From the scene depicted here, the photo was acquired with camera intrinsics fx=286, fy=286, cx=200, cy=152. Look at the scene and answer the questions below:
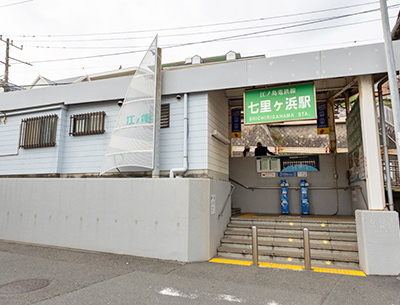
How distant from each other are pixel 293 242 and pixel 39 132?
9381 mm

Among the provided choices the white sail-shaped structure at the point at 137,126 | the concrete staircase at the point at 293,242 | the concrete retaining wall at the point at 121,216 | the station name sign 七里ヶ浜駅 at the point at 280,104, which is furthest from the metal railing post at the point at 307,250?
the white sail-shaped structure at the point at 137,126

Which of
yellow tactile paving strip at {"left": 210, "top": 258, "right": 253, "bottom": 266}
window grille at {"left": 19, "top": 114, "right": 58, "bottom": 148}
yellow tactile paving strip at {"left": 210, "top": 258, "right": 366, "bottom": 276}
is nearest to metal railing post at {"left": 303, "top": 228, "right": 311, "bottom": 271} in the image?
yellow tactile paving strip at {"left": 210, "top": 258, "right": 366, "bottom": 276}

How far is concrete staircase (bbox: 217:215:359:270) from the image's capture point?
6773 mm

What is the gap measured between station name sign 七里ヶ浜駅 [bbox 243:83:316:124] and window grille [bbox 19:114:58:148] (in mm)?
6883

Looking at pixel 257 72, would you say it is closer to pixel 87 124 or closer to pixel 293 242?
pixel 293 242

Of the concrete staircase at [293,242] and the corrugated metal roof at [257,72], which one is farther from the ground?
the corrugated metal roof at [257,72]

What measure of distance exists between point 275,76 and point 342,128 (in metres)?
22.7

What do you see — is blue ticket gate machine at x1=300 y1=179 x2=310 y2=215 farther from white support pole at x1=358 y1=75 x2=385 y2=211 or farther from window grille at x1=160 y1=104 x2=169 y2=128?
window grille at x1=160 y1=104 x2=169 y2=128

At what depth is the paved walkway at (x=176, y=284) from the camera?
4766 mm

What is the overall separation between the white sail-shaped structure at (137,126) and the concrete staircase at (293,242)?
3.20 m

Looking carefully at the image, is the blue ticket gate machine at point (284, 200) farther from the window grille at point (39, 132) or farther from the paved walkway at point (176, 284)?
the window grille at point (39, 132)

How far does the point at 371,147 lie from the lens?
693cm

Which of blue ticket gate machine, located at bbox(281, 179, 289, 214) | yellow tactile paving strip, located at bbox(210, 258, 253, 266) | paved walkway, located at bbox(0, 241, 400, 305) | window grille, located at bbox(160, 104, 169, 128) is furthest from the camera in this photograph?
blue ticket gate machine, located at bbox(281, 179, 289, 214)

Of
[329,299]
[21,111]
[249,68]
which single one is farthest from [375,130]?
[21,111]
